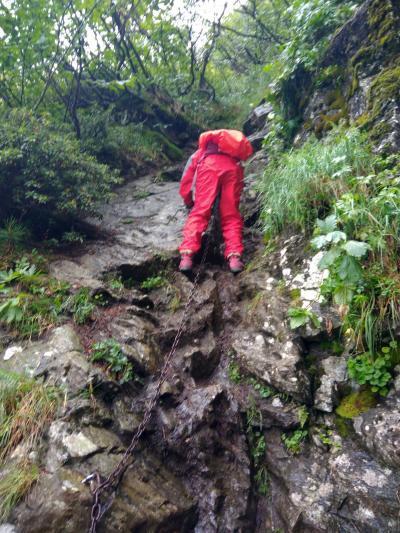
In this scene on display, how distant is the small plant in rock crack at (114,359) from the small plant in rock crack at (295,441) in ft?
4.59

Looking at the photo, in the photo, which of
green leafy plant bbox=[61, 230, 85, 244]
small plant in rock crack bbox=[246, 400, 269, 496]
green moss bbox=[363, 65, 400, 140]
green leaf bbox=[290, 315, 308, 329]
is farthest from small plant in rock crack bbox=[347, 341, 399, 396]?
green leafy plant bbox=[61, 230, 85, 244]

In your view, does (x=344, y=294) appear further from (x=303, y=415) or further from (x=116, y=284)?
(x=116, y=284)

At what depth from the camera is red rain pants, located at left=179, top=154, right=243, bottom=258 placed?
481 cm

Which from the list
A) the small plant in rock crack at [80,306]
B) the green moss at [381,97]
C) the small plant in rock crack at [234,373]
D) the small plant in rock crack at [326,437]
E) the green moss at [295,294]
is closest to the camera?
the small plant in rock crack at [326,437]

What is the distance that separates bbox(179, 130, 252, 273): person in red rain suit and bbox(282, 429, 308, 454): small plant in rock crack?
212cm

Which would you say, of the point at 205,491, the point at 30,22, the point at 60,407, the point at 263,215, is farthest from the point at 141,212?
the point at 205,491

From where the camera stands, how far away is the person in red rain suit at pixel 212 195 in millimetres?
4777

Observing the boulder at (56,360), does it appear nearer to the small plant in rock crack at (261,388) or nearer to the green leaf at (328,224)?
the small plant in rock crack at (261,388)

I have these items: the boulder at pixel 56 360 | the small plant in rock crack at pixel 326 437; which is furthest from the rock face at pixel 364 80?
the boulder at pixel 56 360

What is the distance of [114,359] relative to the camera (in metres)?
3.47

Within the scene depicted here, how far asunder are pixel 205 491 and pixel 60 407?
1.25 m

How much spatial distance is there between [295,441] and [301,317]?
0.98m

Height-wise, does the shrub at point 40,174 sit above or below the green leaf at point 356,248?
above

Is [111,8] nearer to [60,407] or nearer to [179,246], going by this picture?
[179,246]
